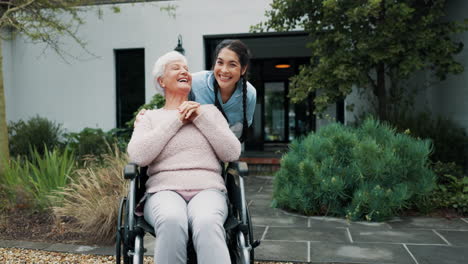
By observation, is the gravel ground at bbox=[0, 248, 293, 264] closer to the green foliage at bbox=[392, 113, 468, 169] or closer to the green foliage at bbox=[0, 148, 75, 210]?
the green foliage at bbox=[0, 148, 75, 210]

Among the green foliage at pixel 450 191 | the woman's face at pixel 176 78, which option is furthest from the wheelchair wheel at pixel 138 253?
the green foliage at pixel 450 191

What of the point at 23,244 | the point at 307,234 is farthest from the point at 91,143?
the point at 307,234

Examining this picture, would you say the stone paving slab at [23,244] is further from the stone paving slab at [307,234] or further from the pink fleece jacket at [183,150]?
the stone paving slab at [307,234]

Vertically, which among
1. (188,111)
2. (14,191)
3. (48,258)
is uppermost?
(188,111)

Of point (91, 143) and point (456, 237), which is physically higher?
point (91, 143)

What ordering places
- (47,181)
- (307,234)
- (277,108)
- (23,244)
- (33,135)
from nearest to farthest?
1. (23,244)
2. (307,234)
3. (47,181)
4. (33,135)
5. (277,108)

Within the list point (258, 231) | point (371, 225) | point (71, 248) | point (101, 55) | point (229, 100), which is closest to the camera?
point (229, 100)

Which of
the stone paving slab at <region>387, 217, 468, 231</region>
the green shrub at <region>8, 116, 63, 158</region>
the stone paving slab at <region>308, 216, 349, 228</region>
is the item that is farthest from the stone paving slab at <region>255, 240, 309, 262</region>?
the green shrub at <region>8, 116, 63, 158</region>

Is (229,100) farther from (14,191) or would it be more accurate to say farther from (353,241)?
(14,191)

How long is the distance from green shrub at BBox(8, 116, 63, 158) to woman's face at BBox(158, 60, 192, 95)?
224 inches

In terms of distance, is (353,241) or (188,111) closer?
(188,111)

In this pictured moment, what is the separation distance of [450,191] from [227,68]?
11.9ft

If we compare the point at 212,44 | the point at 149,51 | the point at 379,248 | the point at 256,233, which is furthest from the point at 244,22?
the point at 379,248

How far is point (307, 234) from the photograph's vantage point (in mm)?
3467
